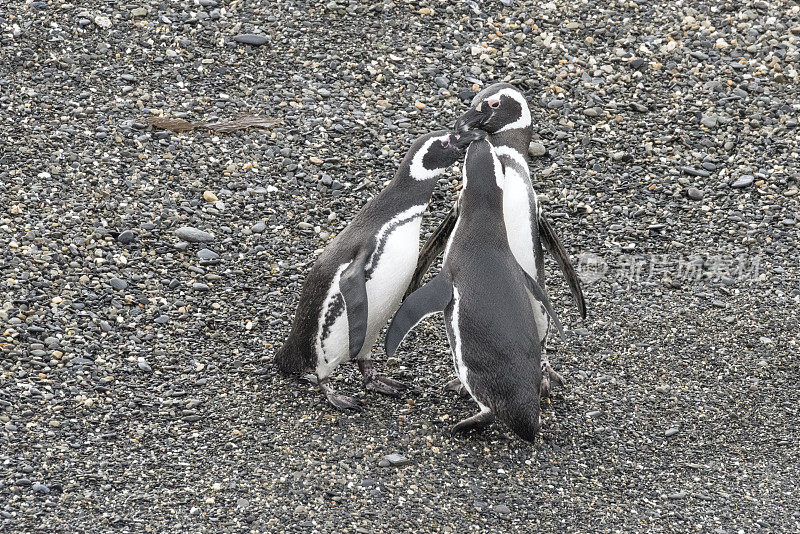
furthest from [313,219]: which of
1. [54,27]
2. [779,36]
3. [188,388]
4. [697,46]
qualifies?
[779,36]

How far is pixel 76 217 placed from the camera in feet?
19.1

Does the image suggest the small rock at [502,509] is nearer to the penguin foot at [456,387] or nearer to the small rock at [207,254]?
the penguin foot at [456,387]

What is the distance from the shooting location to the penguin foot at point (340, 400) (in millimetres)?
4684

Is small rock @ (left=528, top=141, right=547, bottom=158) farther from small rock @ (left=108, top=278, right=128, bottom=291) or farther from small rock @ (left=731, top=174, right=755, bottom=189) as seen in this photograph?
small rock @ (left=108, top=278, right=128, bottom=291)

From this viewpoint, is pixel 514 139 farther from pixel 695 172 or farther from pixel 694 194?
pixel 695 172

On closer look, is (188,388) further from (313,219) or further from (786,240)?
(786,240)

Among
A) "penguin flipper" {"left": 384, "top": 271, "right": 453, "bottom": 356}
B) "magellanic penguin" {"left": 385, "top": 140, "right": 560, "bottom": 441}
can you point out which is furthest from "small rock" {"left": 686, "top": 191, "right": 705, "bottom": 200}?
"penguin flipper" {"left": 384, "top": 271, "right": 453, "bottom": 356}

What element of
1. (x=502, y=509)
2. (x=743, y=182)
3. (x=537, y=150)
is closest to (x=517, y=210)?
(x=502, y=509)

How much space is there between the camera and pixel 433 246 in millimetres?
5078

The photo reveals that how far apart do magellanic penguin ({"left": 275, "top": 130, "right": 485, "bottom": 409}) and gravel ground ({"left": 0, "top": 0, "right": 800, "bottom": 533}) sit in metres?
0.20

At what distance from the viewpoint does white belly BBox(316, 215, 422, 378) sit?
473 cm

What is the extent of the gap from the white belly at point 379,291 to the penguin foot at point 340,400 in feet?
0.25

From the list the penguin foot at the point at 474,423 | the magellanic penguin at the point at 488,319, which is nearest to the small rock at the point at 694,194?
the magellanic penguin at the point at 488,319

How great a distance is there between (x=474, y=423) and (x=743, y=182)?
2.92m
